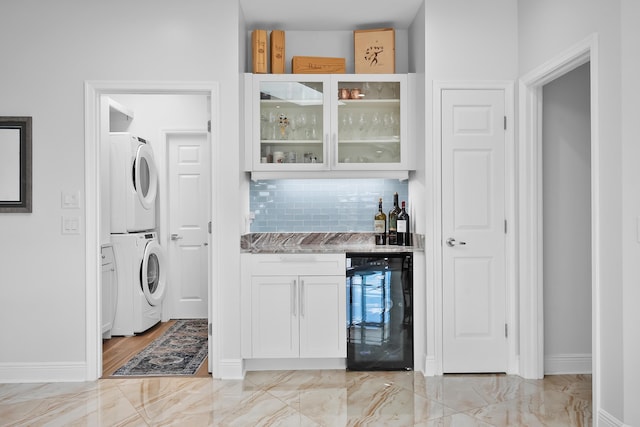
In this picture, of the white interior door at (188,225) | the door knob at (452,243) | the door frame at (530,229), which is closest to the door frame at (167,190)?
the white interior door at (188,225)

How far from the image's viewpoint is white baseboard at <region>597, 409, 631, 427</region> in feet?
7.97

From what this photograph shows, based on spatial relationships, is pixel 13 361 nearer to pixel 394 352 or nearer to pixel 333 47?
pixel 394 352

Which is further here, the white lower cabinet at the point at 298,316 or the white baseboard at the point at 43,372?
the white lower cabinet at the point at 298,316

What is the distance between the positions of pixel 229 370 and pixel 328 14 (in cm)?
263

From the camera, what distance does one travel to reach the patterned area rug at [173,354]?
3744 millimetres

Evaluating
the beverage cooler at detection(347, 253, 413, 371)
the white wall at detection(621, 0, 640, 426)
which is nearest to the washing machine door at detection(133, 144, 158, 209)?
the beverage cooler at detection(347, 253, 413, 371)

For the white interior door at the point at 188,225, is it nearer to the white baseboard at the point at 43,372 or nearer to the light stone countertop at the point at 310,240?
the light stone countertop at the point at 310,240

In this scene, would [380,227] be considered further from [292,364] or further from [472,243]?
[292,364]

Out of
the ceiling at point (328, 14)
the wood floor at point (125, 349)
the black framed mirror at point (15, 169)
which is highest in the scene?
the ceiling at point (328, 14)

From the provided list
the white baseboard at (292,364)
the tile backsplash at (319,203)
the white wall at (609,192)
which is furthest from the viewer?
the tile backsplash at (319,203)

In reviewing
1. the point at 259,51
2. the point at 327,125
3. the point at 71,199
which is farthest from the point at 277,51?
the point at 71,199

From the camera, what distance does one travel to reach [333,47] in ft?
13.8

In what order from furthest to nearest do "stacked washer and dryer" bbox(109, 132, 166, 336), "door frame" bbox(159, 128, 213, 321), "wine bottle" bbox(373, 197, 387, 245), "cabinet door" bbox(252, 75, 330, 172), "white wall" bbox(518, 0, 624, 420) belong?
1. "door frame" bbox(159, 128, 213, 321)
2. "stacked washer and dryer" bbox(109, 132, 166, 336)
3. "wine bottle" bbox(373, 197, 387, 245)
4. "cabinet door" bbox(252, 75, 330, 172)
5. "white wall" bbox(518, 0, 624, 420)

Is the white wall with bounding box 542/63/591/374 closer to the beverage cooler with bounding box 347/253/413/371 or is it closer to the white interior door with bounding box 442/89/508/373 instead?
the white interior door with bounding box 442/89/508/373
